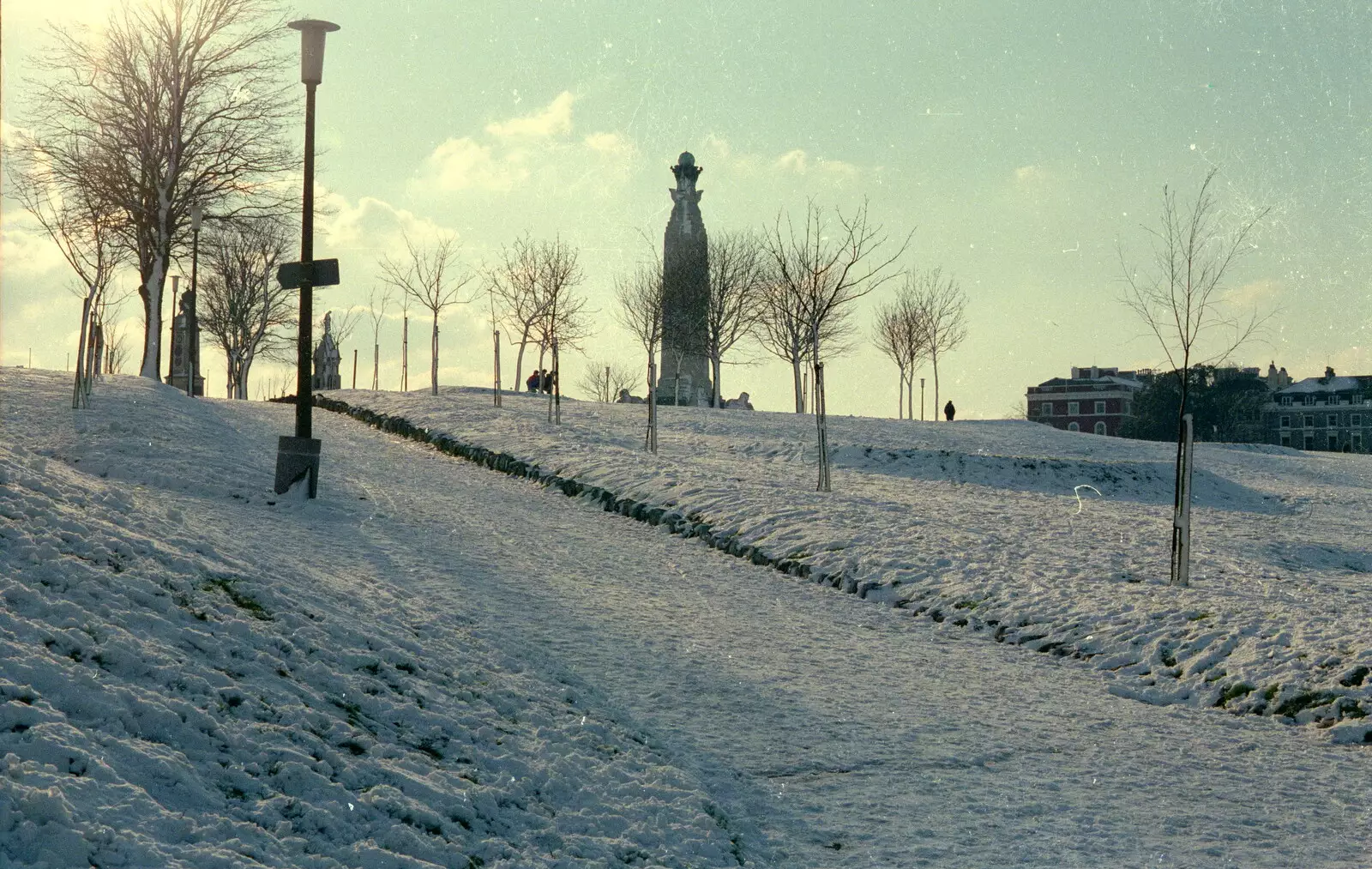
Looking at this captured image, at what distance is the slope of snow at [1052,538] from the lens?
8.48 metres

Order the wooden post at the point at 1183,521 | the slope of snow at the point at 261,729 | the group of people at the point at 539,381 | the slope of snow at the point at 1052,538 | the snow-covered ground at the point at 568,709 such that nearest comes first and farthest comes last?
1. the slope of snow at the point at 261,729
2. the snow-covered ground at the point at 568,709
3. the slope of snow at the point at 1052,538
4. the wooden post at the point at 1183,521
5. the group of people at the point at 539,381

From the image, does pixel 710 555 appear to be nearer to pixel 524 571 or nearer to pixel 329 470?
pixel 524 571

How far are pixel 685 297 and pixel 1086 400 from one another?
198 ft

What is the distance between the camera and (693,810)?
5.04 metres

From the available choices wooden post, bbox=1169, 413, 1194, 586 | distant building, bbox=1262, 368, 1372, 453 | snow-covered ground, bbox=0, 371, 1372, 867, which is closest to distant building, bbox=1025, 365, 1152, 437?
distant building, bbox=1262, 368, 1372, 453

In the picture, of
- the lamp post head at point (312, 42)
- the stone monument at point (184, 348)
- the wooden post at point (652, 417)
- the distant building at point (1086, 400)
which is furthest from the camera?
the distant building at point (1086, 400)

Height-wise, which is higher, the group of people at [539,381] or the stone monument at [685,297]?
the stone monument at [685,297]

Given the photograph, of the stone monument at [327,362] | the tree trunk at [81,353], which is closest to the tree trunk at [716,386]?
the stone monument at [327,362]

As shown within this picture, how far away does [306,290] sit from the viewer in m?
12.5

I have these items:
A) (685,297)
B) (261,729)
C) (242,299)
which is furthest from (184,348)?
(261,729)

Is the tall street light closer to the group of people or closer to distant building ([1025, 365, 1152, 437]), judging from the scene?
the group of people

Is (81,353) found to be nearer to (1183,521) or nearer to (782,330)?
(1183,521)

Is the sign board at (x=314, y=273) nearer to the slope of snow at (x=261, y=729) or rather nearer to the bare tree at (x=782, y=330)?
the slope of snow at (x=261, y=729)

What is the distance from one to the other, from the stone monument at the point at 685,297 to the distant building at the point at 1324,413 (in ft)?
207
